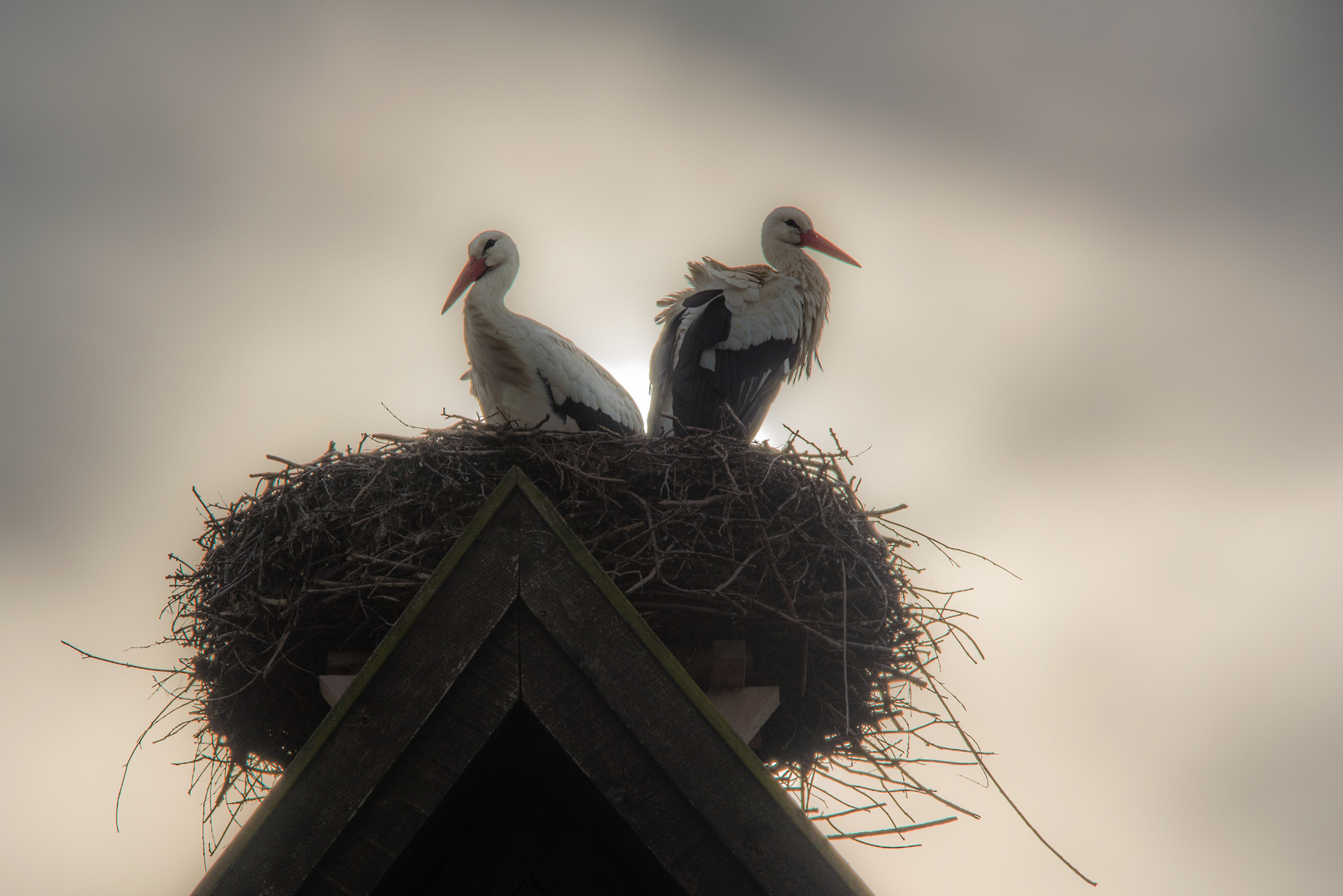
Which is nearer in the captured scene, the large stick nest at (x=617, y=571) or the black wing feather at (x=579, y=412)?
the large stick nest at (x=617, y=571)

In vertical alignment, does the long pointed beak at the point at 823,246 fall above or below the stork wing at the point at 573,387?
above

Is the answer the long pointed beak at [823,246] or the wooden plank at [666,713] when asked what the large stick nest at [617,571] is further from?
the long pointed beak at [823,246]

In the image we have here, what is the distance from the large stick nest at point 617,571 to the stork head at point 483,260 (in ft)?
6.76

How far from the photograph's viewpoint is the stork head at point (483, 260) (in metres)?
5.82

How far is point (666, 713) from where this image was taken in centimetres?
164

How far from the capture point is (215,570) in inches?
148

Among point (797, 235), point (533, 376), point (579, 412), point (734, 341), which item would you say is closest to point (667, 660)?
point (579, 412)

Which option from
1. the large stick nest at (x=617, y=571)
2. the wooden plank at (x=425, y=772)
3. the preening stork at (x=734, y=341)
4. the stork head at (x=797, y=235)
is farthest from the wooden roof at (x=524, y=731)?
the stork head at (x=797, y=235)

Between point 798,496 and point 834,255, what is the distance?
136 inches

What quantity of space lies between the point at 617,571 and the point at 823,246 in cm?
415

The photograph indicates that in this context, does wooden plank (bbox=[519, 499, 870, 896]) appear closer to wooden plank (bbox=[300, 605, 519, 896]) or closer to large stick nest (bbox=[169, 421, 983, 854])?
wooden plank (bbox=[300, 605, 519, 896])

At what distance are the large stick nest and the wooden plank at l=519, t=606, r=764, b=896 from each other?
1.40m

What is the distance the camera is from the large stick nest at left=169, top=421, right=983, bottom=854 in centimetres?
321

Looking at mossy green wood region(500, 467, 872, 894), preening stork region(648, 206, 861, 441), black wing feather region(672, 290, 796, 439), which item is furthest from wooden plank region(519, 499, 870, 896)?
black wing feather region(672, 290, 796, 439)
